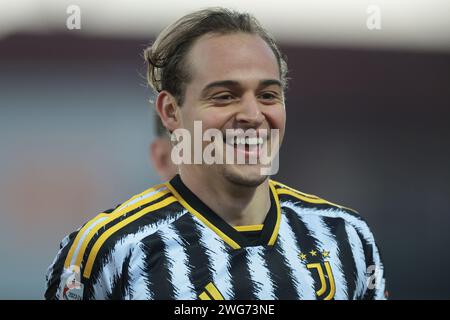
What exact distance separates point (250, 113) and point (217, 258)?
0.44 meters

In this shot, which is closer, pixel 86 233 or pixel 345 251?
pixel 86 233

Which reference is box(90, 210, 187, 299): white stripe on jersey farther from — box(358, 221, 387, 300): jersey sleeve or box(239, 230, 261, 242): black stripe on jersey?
box(358, 221, 387, 300): jersey sleeve

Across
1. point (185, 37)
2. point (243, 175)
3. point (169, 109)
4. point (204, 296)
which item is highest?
point (185, 37)

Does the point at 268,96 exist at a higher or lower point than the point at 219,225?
higher

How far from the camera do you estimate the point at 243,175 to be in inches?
70.4

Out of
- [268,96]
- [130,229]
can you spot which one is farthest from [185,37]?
[130,229]

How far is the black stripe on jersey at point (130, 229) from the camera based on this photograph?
1765 mm

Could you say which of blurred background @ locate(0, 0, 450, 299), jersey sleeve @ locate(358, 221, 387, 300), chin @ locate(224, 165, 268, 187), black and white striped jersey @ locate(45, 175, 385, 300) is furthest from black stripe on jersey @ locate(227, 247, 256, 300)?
blurred background @ locate(0, 0, 450, 299)

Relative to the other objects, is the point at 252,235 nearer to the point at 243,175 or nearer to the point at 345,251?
the point at 243,175

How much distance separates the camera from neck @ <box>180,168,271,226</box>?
1868mm

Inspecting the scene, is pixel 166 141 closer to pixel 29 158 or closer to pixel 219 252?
pixel 219 252

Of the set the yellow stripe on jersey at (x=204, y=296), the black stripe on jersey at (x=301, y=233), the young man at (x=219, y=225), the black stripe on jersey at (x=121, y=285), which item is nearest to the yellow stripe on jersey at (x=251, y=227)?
the young man at (x=219, y=225)

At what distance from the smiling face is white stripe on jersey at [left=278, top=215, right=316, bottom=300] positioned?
0.83 feet
